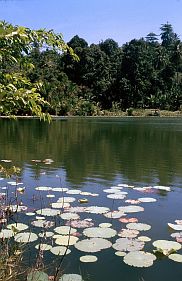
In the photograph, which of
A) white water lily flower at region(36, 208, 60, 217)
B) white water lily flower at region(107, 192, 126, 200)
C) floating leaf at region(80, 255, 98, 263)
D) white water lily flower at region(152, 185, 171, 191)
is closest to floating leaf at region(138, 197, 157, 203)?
white water lily flower at region(107, 192, 126, 200)

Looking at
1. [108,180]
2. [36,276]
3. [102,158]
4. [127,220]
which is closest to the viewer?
[36,276]

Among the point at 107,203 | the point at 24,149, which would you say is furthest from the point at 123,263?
the point at 24,149

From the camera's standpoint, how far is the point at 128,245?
4.75m

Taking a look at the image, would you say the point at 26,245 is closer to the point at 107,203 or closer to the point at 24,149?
the point at 107,203

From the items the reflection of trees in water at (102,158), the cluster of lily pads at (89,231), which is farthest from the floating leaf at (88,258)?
the reflection of trees in water at (102,158)

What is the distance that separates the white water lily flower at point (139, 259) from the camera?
4297 mm

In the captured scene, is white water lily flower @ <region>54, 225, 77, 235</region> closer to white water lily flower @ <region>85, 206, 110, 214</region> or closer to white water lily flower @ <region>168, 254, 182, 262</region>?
white water lily flower @ <region>85, 206, 110, 214</region>

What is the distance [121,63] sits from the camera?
216 feet

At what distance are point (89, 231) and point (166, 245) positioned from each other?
98cm

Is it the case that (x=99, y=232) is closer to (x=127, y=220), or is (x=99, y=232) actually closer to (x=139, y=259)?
(x=127, y=220)

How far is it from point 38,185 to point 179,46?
62.5m

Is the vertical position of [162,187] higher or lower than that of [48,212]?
lower

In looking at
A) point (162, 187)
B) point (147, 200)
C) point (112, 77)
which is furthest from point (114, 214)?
point (112, 77)

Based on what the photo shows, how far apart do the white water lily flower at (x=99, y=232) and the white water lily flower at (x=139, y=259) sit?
663 millimetres
